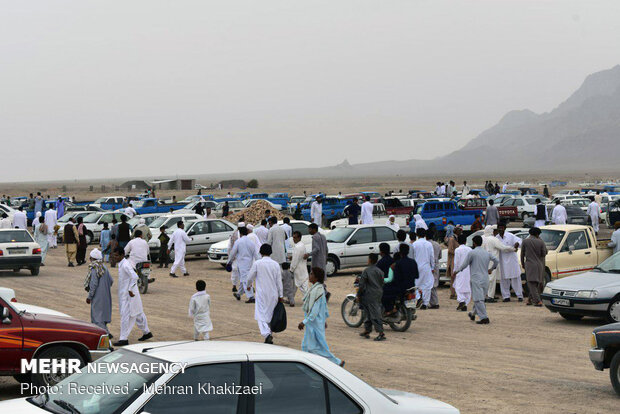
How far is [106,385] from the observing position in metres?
5.09

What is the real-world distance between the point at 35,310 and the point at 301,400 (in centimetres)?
654

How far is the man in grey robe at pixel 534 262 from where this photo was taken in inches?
665

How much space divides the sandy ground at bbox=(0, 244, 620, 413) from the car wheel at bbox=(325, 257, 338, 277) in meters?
1.28

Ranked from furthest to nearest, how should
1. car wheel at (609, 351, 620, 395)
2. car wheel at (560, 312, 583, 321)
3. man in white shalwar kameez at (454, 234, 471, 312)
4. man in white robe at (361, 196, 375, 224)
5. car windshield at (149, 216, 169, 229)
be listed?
car windshield at (149, 216, 169, 229) → man in white robe at (361, 196, 375, 224) → man in white shalwar kameez at (454, 234, 471, 312) → car wheel at (560, 312, 583, 321) → car wheel at (609, 351, 620, 395)

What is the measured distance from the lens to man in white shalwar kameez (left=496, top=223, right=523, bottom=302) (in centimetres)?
1755

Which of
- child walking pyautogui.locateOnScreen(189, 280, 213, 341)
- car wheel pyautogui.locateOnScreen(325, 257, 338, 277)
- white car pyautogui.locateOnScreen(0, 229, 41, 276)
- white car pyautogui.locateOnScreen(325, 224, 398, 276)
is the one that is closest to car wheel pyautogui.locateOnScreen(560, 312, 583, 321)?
white car pyautogui.locateOnScreen(325, 224, 398, 276)

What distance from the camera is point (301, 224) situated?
25344mm

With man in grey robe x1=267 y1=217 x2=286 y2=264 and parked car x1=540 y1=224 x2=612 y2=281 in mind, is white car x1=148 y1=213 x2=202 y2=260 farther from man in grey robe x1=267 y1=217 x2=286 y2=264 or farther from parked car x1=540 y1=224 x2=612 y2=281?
parked car x1=540 y1=224 x2=612 y2=281

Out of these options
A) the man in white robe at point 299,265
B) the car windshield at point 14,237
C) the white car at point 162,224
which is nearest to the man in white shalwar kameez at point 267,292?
the man in white robe at point 299,265

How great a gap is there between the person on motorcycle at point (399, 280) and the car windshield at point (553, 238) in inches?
250

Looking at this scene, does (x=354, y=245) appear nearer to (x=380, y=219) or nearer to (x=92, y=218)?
(x=380, y=219)

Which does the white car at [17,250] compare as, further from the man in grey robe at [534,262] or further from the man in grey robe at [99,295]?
the man in grey robe at [534,262]

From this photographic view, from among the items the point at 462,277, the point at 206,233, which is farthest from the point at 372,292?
the point at 206,233

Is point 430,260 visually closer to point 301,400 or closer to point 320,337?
point 320,337
